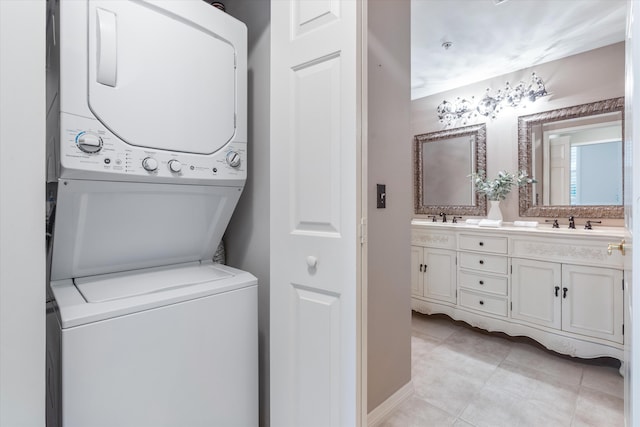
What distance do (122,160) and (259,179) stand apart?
586 mm

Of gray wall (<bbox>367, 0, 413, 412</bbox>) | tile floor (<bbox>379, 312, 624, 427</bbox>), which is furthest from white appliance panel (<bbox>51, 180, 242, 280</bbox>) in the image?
tile floor (<bbox>379, 312, 624, 427</bbox>)

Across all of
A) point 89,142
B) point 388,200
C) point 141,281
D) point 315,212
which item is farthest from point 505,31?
point 141,281

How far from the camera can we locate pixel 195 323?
1117 mm

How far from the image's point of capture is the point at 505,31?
2312 mm

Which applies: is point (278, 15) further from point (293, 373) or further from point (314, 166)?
point (293, 373)

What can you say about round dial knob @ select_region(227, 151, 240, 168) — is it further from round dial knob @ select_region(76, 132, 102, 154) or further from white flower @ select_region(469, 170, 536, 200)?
white flower @ select_region(469, 170, 536, 200)

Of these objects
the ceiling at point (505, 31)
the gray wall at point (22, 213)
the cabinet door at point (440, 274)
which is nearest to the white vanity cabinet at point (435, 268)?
the cabinet door at point (440, 274)

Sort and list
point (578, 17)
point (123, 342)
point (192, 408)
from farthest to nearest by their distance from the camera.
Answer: point (578, 17), point (192, 408), point (123, 342)

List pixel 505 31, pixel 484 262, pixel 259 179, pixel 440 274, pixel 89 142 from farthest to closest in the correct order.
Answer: pixel 440 274
pixel 484 262
pixel 505 31
pixel 259 179
pixel 89 142

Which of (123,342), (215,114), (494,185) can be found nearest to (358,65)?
(215,114)

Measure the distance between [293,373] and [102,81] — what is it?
122cm

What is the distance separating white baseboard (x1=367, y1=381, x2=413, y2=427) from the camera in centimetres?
164

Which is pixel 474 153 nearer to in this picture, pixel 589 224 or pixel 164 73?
pixel 589 224

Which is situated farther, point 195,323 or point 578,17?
point 578,17
